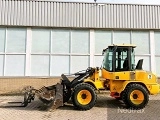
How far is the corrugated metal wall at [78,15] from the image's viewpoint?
13.2 m

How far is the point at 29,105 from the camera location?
381 inches

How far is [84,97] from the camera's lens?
29.1 feet

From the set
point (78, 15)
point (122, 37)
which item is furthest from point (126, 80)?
point (78, 15)

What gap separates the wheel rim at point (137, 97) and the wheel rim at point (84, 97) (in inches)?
67.5

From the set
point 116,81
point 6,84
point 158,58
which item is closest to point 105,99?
point 116,81

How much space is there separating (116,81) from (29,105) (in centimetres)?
390

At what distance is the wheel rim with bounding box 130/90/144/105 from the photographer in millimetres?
8953

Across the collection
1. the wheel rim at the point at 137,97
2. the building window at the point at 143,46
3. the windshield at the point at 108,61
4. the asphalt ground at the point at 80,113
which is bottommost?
the asphalt ground at the point at 80,113

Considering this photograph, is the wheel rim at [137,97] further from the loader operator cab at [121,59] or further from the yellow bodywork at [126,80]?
the loader operator cab at [121,59]

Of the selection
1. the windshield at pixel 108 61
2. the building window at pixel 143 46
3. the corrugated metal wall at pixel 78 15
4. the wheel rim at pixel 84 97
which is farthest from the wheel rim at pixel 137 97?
the corrugated metal wall at pixel 78 15

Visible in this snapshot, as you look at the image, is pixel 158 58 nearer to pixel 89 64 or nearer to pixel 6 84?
pixel 89 64

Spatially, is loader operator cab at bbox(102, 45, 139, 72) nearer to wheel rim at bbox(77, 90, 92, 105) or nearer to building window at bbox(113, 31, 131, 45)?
wheel rim at bbox(77, 90, 92, 105)

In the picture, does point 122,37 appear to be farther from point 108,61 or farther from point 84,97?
point 84,97

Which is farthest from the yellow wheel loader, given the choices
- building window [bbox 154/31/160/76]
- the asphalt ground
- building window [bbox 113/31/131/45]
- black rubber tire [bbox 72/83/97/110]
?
building window [bbox 154/31/160/76]
